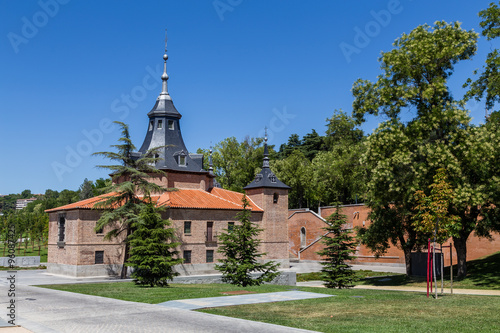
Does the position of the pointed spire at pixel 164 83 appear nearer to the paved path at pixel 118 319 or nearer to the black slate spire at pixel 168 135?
the black slate spire at pixel 168 135

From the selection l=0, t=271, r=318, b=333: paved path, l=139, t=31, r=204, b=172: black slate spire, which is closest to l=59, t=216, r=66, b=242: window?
l=139, t=31, r=204, b=172: black slate spire

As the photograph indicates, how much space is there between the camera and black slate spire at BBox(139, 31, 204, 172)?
45375 mm

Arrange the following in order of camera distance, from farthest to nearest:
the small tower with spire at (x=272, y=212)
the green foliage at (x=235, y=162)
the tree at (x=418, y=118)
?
the green foliage at (x=235, y=162) → the small tower with spire at (x=272, y=212) → the tree at (x=418, y=118)

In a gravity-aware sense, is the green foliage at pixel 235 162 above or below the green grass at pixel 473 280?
above

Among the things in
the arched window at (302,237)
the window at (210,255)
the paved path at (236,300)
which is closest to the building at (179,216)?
the window at (210,255)

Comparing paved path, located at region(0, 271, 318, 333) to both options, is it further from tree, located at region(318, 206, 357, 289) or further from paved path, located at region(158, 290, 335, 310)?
tree, located at region(318, 206, 357, 289)

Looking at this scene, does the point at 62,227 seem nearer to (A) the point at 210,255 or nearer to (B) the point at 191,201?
(B) the point at 191,201

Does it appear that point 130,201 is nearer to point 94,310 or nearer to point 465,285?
point 94,310

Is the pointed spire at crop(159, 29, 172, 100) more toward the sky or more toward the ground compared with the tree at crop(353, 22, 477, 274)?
more toward the sky

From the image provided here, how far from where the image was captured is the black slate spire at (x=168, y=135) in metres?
45.4

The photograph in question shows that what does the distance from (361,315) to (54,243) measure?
32715mm

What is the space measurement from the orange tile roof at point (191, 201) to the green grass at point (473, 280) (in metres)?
15.2

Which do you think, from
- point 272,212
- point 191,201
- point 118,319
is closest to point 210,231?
point 191,201

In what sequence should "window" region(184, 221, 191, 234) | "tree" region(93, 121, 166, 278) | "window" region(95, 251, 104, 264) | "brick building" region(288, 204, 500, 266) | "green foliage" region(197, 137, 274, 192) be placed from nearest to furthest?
"tree" region(93, 121, 166, 278), "window" region(95, 251, 104, 264), "brick building" region(288, 204, 500, 266), "window" region(184, 221, 191, 234), "green foliage" region(197, 137, 274, 192)
